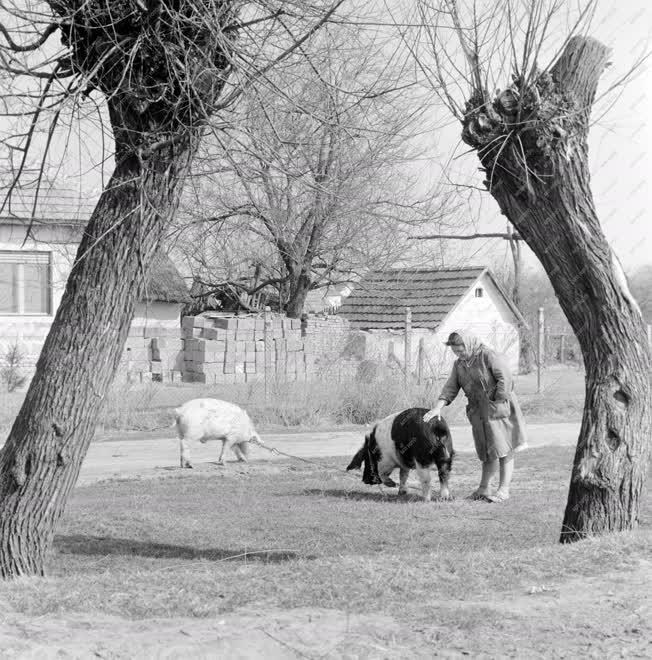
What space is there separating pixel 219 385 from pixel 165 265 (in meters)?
3.77

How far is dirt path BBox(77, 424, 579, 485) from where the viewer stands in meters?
14.4

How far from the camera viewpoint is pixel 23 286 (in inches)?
1025

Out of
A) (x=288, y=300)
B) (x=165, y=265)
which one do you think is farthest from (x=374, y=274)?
(x=165, y=265)

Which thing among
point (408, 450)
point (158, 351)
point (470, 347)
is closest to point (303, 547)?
point (408, 450)

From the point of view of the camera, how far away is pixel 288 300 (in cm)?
3077

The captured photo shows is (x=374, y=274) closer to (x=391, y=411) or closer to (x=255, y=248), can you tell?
(x=255, y=248)

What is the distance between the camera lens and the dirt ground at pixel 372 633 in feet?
17.2

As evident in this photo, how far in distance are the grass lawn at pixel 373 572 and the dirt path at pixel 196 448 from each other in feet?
7.50

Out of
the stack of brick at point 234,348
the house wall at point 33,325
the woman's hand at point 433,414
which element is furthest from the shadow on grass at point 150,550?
the stack of brick at point 234,348

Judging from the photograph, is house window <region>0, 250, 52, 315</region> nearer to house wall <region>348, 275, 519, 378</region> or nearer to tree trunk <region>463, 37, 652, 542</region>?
house wall <region>348, 275, 519, 378</region>

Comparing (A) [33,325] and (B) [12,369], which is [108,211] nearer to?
(B) [12,369]

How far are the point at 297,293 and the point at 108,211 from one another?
862 inches

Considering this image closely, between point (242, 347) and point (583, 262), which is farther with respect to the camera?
point (242, 347)

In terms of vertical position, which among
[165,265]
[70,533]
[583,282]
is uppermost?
[165,265]
